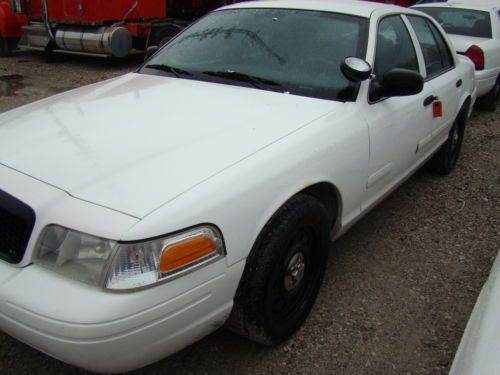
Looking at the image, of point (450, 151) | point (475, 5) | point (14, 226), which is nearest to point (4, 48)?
point (475, 5)

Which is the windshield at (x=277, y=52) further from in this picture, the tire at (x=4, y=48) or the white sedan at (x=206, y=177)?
the tire at (x=4, y=48)

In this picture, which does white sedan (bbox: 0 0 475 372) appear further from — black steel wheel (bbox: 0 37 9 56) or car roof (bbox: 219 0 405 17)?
black steel wheel (bbox: 0 37 9 56)

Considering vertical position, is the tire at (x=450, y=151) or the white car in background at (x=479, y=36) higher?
the white car in background at (x=479, y=36)

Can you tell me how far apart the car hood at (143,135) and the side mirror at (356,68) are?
0.59 feet

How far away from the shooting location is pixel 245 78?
9.36ft

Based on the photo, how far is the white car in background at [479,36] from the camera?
20.4 ft

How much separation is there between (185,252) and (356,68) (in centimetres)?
146

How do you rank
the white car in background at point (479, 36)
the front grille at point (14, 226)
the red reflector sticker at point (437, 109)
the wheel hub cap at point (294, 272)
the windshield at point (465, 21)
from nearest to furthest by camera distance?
the front grille at point (14, 226) < the wheel hub cap at point (294, 272) < the red reflector sticker at point (437, 109) < the white car in background at point (479, 36) < the windshield at point (465, 21)

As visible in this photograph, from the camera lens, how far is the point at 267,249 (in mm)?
2033

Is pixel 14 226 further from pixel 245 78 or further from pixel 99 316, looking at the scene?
pixel 245 78

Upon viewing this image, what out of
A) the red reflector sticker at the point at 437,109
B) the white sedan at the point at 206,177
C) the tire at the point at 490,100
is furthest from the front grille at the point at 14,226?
the tire at the point at 490,100

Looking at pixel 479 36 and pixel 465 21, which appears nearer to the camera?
pixel 479 36

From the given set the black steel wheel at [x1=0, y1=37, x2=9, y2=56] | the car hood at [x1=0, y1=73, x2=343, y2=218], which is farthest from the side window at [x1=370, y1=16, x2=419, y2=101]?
the black steel wheel at [x1=0, y1=37, x2=9, y2=56]

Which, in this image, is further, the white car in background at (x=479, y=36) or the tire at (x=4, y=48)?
the tire at (x=4, y=48)
